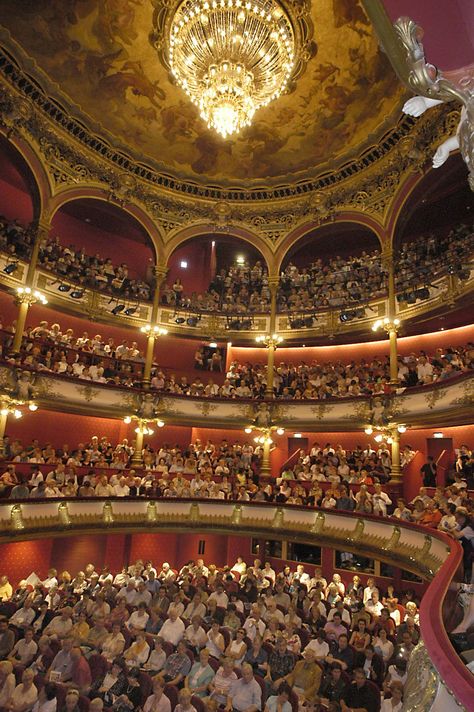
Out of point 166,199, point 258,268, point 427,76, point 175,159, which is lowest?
point 427,76

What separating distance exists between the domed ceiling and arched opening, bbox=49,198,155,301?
3.09 meters

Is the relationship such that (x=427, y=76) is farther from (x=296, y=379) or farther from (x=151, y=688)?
(x=296, y=379)

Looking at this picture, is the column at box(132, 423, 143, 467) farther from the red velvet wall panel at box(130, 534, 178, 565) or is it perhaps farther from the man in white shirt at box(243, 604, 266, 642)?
the man in white shirt at box(243, 604, 266, 642)

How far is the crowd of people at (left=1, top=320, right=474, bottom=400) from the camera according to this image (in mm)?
13977

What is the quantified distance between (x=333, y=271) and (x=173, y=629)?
47.1 feet

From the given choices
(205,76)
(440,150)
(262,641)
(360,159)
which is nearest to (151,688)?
(262,641)

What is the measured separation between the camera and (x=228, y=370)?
19516mm

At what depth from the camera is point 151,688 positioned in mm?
5812

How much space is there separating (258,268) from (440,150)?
18.5 metres

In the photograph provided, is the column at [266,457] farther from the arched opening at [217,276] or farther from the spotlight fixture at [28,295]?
the spotlight fixture at [28,295]

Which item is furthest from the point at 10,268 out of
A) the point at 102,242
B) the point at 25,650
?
the point at 25,650

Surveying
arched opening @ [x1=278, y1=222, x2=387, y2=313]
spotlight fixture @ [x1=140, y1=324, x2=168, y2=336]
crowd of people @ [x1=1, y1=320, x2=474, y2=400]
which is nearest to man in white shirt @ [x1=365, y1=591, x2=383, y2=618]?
crowd of people @ [x1=1, y1=320, x2=474, y2=400]

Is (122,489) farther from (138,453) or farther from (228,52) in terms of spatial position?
(228,52)

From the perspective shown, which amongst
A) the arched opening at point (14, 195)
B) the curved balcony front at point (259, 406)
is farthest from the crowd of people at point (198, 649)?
the arched opening at point (14, 195)
